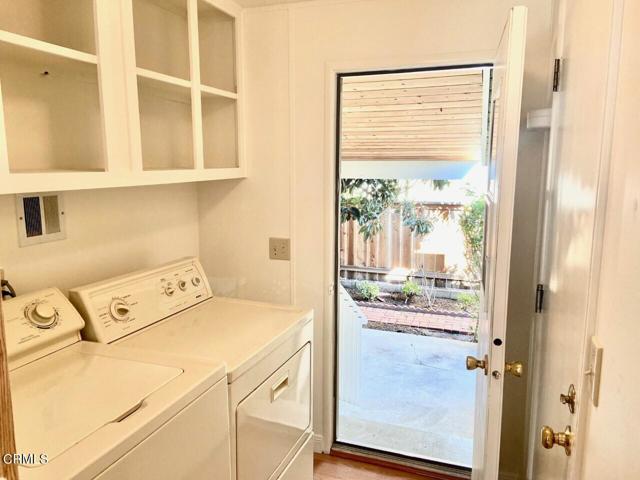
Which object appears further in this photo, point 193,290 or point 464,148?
point 464,148

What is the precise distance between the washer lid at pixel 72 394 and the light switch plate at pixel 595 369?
98 cm

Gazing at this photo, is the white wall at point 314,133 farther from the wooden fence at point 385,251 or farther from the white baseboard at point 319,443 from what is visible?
the wooden fence at point 385,251

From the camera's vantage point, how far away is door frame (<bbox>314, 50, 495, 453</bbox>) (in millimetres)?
1999

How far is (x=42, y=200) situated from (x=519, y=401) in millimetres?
2056

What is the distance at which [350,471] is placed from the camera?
229 cm

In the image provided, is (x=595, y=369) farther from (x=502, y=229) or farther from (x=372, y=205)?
(x=372, y=205)

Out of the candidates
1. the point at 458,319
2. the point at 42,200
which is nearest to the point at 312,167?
the point at 42,200

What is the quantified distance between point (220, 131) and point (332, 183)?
0.59 m

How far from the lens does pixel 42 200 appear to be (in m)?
1.58

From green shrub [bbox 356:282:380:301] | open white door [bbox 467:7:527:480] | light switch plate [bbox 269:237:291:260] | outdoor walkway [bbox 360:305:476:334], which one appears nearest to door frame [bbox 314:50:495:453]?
light switch plate [bbox 269:237:291:260]

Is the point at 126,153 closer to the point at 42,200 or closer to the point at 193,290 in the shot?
the point at 42,200

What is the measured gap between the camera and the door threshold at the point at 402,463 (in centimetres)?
228

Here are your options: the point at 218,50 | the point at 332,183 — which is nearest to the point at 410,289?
the point at 332,183

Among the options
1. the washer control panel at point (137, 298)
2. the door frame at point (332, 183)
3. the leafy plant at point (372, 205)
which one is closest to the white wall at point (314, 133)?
the door frame at point (332, 183)
